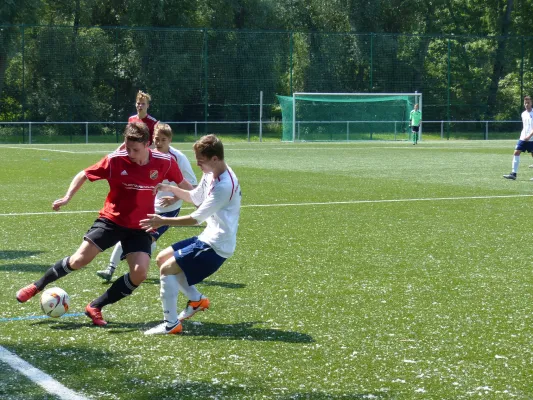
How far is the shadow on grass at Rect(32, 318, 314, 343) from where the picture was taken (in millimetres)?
6047

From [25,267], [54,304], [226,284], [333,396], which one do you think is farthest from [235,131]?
[333,396]

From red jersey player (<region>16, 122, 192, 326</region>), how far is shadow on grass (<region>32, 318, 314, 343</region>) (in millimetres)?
241

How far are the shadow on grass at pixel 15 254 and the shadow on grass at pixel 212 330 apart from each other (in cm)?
295

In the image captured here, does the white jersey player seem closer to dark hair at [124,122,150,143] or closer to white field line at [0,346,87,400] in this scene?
dark hair at [124,122,150,143]

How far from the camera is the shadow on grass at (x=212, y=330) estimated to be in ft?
19.8

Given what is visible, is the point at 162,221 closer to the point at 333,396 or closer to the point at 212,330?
the point at 212,330

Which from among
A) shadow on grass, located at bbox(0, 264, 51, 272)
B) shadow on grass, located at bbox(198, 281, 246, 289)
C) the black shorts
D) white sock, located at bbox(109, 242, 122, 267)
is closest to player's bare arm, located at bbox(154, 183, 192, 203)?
the black shorts

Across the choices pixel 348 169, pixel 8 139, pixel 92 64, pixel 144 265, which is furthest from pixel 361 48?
pixel 144 265

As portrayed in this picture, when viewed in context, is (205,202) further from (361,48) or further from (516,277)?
(361,48)

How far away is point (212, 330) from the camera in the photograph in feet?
20.7

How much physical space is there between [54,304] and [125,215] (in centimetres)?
82

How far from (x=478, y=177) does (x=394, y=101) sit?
2626 cm

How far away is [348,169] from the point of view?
78.0 ft

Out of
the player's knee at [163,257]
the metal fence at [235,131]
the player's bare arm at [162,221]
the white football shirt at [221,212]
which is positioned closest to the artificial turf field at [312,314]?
the player's knee at [163,257]
